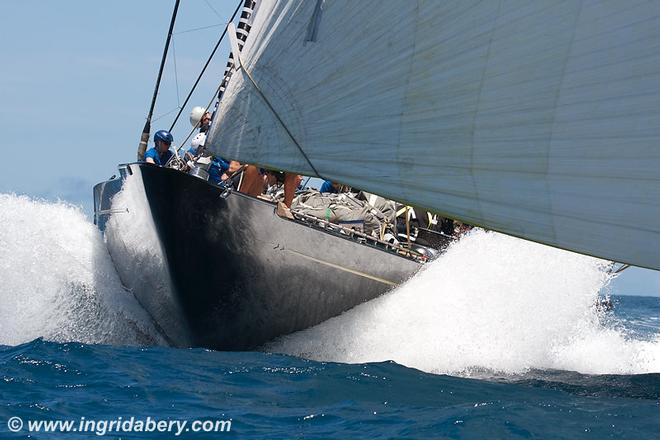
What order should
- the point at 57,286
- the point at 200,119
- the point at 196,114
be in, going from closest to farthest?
the point at 57,286 → the point at 200,119 → the point at 196,114

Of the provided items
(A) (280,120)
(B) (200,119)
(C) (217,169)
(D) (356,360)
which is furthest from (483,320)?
(B) (200,119)

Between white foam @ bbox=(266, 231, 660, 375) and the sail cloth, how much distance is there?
103 inches

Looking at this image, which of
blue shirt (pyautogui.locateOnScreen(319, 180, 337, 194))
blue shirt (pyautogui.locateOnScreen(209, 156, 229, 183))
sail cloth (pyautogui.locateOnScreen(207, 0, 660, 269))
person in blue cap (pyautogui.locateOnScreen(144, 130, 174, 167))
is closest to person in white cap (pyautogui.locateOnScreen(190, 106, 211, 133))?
person in blue cap (pyautogui.locateOnScreen(144, 130, 174, 167))

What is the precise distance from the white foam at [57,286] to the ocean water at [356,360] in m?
0.02

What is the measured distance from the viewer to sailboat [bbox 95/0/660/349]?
5.92 meters

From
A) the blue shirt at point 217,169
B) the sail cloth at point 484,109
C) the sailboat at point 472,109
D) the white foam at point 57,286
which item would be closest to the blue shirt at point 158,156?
the blue shirt at point 217,169

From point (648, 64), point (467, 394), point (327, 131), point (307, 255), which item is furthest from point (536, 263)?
point (648, 64)

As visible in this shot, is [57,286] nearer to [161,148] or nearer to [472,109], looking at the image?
[161,148]

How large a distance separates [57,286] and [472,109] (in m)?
6.33

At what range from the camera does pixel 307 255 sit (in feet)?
31.7

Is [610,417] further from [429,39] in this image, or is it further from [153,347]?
[153,347]

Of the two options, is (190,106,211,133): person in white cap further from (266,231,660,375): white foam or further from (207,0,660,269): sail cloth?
(207,0,660,269): sail cloth

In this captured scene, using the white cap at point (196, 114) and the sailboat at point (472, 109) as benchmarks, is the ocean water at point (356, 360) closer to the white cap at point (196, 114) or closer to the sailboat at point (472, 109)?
the sailboat at point (472, 109)

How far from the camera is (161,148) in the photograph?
446 inches
